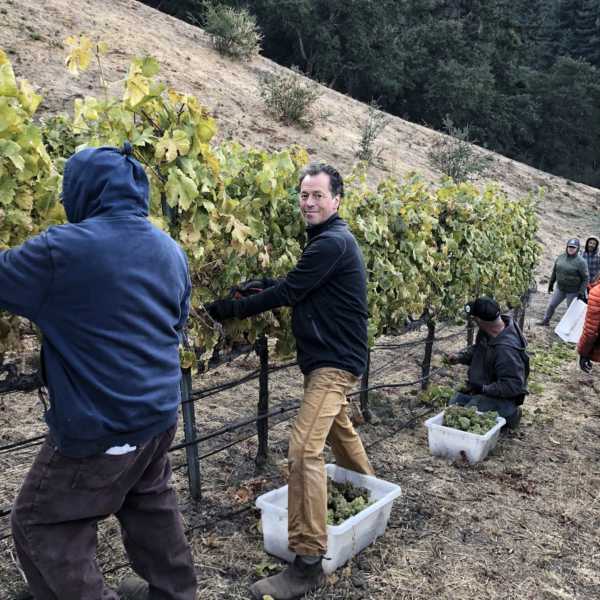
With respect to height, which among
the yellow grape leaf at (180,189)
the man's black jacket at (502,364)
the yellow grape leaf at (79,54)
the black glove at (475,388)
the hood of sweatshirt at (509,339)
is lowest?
the black glove at (475,388)

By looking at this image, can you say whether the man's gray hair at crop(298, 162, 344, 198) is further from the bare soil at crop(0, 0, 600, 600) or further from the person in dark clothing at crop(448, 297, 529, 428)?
the person in dark clothing at crop(448, 297, 529, 428)

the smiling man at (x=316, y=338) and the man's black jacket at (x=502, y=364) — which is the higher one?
the smiling man at (x=316, y=338)

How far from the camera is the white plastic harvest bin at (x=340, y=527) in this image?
3541mm

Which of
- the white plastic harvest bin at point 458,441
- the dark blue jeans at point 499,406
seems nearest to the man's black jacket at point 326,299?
the white plastic harvest bin at point 458,441

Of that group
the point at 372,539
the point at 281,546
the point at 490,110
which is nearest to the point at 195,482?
the point at 281,546

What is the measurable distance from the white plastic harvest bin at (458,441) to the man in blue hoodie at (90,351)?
341cm

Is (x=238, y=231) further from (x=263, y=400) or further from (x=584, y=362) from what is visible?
(x=584, y=362)

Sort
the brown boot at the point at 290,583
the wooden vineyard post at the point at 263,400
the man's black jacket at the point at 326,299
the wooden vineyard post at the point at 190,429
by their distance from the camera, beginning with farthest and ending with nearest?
the wooden vineyard post at the point at 263,400, the wooden vineyard post at the point at 190,429, the man's black jacket at the point at 326,299, the brown boot at the point at 290,583

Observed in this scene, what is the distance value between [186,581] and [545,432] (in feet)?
14.9

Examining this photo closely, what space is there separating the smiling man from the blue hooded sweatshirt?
1.12 m

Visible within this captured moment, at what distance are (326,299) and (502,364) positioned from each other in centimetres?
275

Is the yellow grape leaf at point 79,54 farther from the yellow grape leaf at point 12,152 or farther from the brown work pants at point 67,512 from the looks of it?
the brown work pants at point 67,512

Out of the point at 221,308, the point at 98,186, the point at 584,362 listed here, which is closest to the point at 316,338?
the point at 221,308

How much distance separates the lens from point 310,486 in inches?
129
